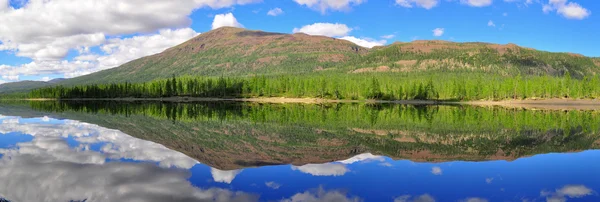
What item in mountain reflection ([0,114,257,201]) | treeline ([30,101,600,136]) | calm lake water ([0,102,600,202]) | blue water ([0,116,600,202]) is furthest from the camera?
treeline ([30,101,600,136])

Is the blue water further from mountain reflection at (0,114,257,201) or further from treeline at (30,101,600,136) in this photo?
treeline at (30,101,600,136)

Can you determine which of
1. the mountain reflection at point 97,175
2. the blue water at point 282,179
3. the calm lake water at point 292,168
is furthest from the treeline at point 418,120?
the mountain reflection at point 97,175

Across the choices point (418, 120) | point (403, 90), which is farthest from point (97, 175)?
point (403, 90)

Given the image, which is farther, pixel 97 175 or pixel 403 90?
pixel 403 90

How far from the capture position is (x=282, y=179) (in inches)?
720

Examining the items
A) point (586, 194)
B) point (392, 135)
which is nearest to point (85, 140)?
point (392, 135)

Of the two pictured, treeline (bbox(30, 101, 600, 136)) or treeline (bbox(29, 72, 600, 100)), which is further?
treeline (bbox(29, 72, 600, 100))

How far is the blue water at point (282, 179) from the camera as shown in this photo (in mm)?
15547

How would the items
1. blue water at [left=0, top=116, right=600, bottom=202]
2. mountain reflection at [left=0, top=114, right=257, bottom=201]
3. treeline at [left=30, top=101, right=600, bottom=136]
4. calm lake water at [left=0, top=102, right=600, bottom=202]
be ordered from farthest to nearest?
treeline at [left=30, top=101, right=600, bottom=136]
calm lake water at [left=0, top=102, right=600, bottom=202]
blue water at [left=0, top=116, right=600, bottom=202]
mountain reflection at [left=0, top=114, right=257, bottom=201]

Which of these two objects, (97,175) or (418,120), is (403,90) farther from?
(97,175)

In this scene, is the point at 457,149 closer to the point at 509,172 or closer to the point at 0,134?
the point at 509,172

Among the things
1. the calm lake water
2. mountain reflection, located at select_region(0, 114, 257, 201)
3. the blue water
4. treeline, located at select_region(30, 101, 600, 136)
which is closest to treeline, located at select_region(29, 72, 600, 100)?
treeline, located at select_region(30, 101, 600, 136)

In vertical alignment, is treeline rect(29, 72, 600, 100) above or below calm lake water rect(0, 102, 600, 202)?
above

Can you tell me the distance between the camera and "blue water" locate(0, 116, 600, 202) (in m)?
15.5
